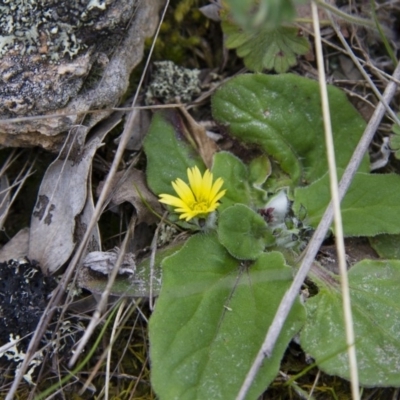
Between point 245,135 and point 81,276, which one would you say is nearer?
point 81,276

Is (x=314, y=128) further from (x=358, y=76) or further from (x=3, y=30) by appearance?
(x=3, y=30)

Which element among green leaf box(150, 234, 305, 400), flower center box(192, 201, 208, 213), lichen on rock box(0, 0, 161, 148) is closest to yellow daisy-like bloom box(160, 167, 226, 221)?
flower center box(192, 201, 208, 213)

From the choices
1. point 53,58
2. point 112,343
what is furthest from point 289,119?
point 112,343

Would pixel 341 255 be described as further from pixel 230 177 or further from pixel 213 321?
pixel 230 177

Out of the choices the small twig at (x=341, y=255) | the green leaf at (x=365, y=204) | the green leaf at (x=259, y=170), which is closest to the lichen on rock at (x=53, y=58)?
the green leaf at (x=259, y=170)

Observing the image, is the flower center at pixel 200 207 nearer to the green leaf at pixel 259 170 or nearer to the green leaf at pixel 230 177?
the green leaf at pixel 230 177

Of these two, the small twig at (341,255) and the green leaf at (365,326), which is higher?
the small twig at (341,255)

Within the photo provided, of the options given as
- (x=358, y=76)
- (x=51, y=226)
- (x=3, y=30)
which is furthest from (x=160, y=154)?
(x=358, y=76)
